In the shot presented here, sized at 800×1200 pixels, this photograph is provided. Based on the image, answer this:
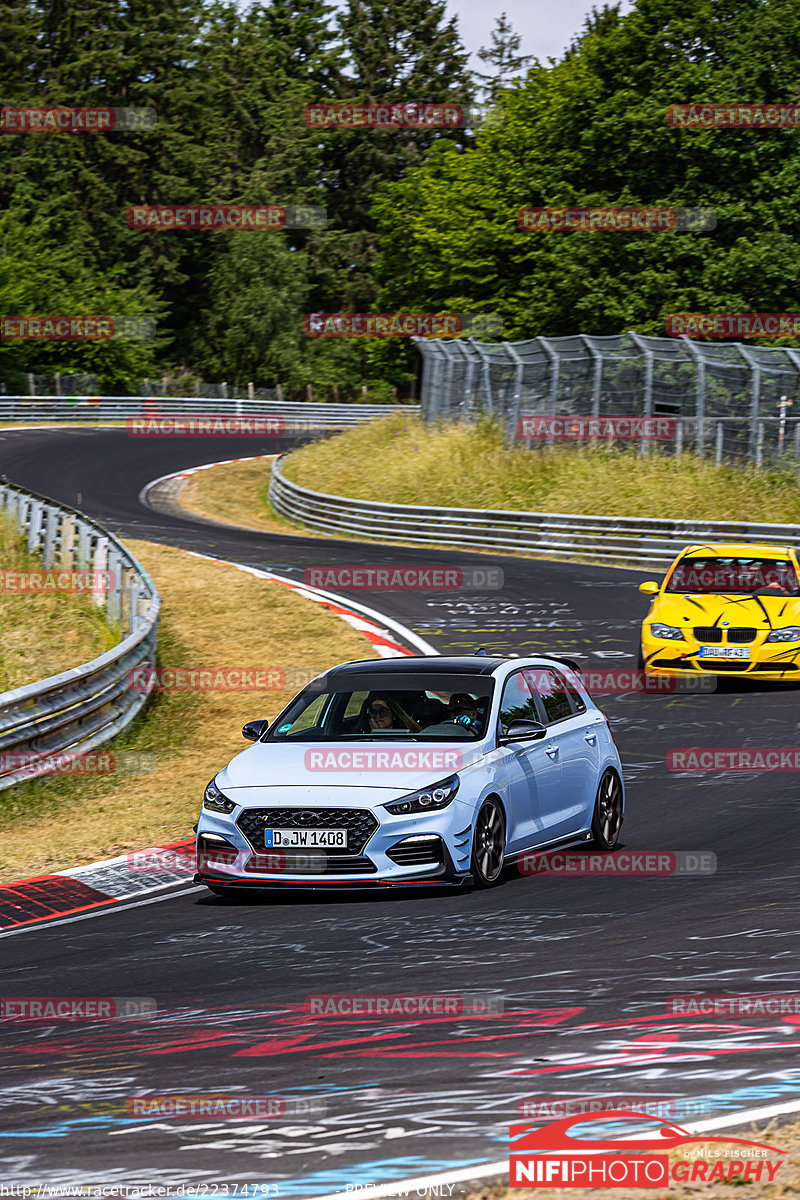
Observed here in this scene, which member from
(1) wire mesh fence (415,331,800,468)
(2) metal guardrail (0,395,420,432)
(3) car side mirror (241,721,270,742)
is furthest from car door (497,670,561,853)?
(2) metal guardrail (0,395,420,432)

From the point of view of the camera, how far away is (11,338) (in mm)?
69562

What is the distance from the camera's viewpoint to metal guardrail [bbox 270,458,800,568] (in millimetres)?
28828

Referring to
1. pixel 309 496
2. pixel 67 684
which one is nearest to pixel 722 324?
pixel 309 496

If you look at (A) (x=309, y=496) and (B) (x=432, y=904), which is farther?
(A) (x=309, y=496)

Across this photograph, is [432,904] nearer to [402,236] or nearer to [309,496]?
[309,496]

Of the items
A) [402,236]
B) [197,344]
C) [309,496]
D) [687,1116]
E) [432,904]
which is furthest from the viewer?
[197,344]

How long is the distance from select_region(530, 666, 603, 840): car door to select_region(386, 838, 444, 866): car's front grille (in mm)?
1392

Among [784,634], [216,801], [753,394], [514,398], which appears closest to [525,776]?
[216,801]

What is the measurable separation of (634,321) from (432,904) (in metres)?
43.3

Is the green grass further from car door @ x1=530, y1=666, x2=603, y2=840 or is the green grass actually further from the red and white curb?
the red and white curb

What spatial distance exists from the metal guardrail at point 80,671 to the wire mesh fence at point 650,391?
15512 millimetres

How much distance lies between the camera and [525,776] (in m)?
10.1

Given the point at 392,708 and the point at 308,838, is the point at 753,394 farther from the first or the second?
the point at 308,838

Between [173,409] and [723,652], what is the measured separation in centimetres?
5107
